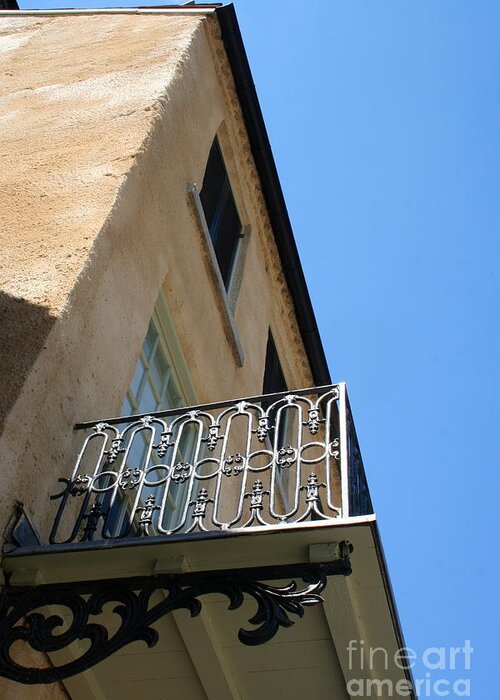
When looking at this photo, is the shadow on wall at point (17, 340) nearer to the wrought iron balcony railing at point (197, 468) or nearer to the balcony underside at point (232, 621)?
the wrought iron balcony railing at point (197, 468)

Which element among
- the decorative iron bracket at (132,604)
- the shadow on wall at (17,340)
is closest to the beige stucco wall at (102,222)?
the shadow on wall at (17,340)

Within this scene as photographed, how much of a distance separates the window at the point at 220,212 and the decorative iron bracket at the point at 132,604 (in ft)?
15.9

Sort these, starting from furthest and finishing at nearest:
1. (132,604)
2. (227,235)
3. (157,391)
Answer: (227,235) < (157,391) < (132,604)

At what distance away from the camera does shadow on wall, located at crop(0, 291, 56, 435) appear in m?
3.94

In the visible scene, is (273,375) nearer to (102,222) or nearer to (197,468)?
(102,222)

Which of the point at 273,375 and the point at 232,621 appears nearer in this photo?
the point at 232,621

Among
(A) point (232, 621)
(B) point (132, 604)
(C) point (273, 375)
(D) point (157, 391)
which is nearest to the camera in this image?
(B) point (132, 604)

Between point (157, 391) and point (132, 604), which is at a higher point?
point (157, 391)

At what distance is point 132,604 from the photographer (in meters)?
3.55

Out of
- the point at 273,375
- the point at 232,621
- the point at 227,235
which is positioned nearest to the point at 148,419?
the point at 232,621

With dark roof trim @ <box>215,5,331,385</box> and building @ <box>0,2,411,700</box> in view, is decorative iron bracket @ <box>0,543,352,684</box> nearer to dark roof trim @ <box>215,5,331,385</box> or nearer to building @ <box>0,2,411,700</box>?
building @ <box>0,2,411,700</box>

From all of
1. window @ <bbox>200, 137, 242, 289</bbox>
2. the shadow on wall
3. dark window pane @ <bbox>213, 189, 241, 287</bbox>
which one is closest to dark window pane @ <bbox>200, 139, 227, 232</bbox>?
window @ <bbox>200, 137, 242, 289</bbox>

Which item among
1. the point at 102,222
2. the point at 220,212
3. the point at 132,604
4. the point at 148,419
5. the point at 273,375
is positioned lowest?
the point at 132,604

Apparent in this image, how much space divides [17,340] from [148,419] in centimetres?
81
